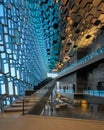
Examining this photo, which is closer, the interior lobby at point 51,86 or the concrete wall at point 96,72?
the interior lobby at point 51,86

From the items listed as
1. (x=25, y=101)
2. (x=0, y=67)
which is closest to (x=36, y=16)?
(x=0, y=67)

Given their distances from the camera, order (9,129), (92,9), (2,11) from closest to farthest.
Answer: (9,129) → (2,11) → (92,9)

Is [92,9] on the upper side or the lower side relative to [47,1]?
lower

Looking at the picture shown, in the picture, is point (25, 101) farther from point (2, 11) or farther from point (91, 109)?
point (2, 11)

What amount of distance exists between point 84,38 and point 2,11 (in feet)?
48.9

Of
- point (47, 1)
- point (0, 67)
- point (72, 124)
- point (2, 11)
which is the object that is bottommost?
point (72, 124)

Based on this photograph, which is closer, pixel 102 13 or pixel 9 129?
pixel 9 129

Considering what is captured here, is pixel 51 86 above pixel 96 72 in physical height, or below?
below

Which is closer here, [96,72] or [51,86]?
[51,86]

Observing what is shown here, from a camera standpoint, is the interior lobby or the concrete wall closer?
the interior lobby

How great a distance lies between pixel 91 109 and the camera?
21.1 ft

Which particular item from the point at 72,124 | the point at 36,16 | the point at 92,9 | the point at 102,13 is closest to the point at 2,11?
the point at 92,9

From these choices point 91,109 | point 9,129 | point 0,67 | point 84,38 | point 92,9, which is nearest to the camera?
point 9,129

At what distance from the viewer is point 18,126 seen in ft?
15.0
